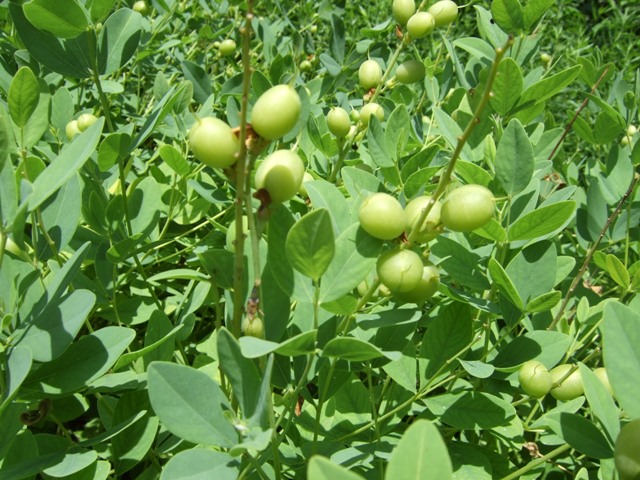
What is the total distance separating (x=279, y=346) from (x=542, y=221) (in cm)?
44

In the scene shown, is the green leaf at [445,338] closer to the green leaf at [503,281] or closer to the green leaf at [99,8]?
the green leaf at [503,281]

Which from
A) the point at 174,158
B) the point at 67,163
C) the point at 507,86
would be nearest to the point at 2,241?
the point at 67,163

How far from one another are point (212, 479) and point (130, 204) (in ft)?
2.00

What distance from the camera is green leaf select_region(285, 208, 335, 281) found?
0.52 m

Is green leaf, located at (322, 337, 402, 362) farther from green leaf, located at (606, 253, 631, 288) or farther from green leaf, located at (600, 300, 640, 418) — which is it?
green leaf, located at (606, 253, 631, 288)

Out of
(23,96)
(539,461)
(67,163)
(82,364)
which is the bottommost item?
(539,461)

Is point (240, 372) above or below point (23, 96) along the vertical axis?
below

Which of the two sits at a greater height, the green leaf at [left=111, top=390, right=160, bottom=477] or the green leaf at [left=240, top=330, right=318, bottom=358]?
the green leaf at [left=240, top=330, right=318, bottom=358]

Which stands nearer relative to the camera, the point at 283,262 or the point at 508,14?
the point at 283,262

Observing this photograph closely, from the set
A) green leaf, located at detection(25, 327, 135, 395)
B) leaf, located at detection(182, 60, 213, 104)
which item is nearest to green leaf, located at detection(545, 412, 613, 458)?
green leaf, located at detection(25, 327, 135, 395)

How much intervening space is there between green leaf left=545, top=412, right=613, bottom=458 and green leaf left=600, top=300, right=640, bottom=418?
0.08 meters

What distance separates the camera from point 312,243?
54cm

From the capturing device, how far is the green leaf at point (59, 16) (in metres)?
0.83

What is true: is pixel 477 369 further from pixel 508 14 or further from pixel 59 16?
pixel 59 16
